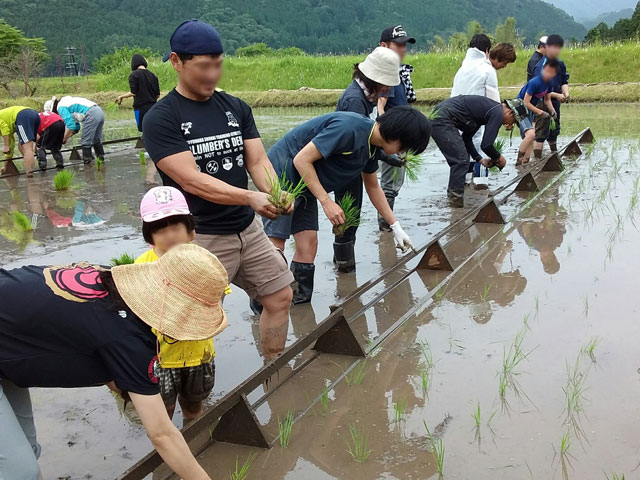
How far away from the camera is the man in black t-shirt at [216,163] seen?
2.87 meters

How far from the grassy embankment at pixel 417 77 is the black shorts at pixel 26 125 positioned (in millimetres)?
5910

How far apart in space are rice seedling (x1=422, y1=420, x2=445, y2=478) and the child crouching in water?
0.97m

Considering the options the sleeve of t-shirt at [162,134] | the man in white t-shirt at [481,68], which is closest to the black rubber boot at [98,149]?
the man in white t-shirt at [481,68]

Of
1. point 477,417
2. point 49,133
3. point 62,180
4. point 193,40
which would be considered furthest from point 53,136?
point 477,417

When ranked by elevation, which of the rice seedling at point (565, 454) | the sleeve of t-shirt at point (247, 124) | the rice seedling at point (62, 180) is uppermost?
the sleeve of t-shirt at point (247, 124)

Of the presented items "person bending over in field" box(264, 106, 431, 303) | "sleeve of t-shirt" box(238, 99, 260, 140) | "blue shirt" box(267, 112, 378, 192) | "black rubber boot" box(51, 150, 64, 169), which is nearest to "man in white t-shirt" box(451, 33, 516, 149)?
"person bending over in field" box(264, 106, 431, 303)

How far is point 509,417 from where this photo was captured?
2863mm

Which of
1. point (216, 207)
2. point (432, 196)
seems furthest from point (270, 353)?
point (432, 196)

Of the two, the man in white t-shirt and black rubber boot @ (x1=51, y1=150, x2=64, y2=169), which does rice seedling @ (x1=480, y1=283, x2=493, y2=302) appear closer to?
the man in white t-shirt

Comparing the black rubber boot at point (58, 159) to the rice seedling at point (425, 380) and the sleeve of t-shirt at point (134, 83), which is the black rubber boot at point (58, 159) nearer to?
the sleeve of t-shirt at point (134, 83)

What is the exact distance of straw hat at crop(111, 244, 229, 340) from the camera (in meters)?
1.83

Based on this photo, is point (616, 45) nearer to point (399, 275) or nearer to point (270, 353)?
point (399, 275)

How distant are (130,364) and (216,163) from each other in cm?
139

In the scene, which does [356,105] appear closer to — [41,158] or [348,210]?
[348,210]
